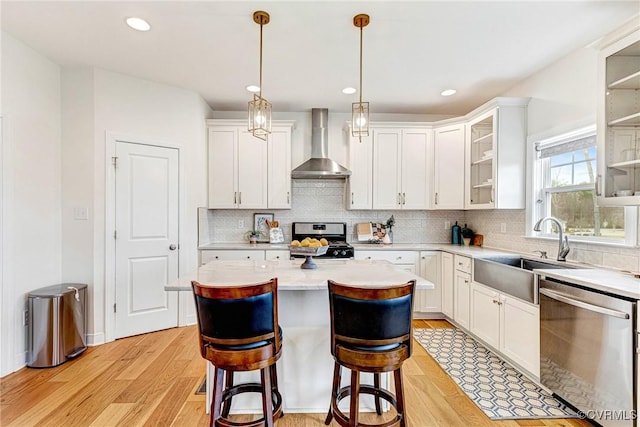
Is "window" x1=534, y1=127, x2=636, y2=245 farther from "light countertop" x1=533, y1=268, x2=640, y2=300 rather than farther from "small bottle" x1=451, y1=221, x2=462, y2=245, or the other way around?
"small bottle" x1=451, y1=221, x2=462, y2=245

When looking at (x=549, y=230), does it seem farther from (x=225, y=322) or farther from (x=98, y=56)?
(x=98, y=56)

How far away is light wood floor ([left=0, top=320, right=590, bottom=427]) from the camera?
6.64 ft

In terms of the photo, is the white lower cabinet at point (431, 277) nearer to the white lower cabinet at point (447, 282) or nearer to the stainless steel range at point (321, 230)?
the white lower cabinet at point (447, 282)

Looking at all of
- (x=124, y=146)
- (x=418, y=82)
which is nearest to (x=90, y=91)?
(x=124, y=146)

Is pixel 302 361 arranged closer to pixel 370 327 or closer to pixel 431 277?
pixel 370 327

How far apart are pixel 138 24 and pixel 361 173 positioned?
9.30 feet

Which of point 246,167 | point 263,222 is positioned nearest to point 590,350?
point 263,222

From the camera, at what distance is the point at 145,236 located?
3504mm

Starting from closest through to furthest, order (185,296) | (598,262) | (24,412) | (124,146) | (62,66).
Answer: (24,412) → (598,262) → (62,66) → (124,146) → (185,296)

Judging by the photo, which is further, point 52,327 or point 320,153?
point 320,153

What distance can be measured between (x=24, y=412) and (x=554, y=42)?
15.9 feet

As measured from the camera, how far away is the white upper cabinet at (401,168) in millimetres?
4254

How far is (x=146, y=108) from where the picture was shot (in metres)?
3.50

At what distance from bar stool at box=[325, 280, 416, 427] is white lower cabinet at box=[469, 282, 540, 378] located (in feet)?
4.76
